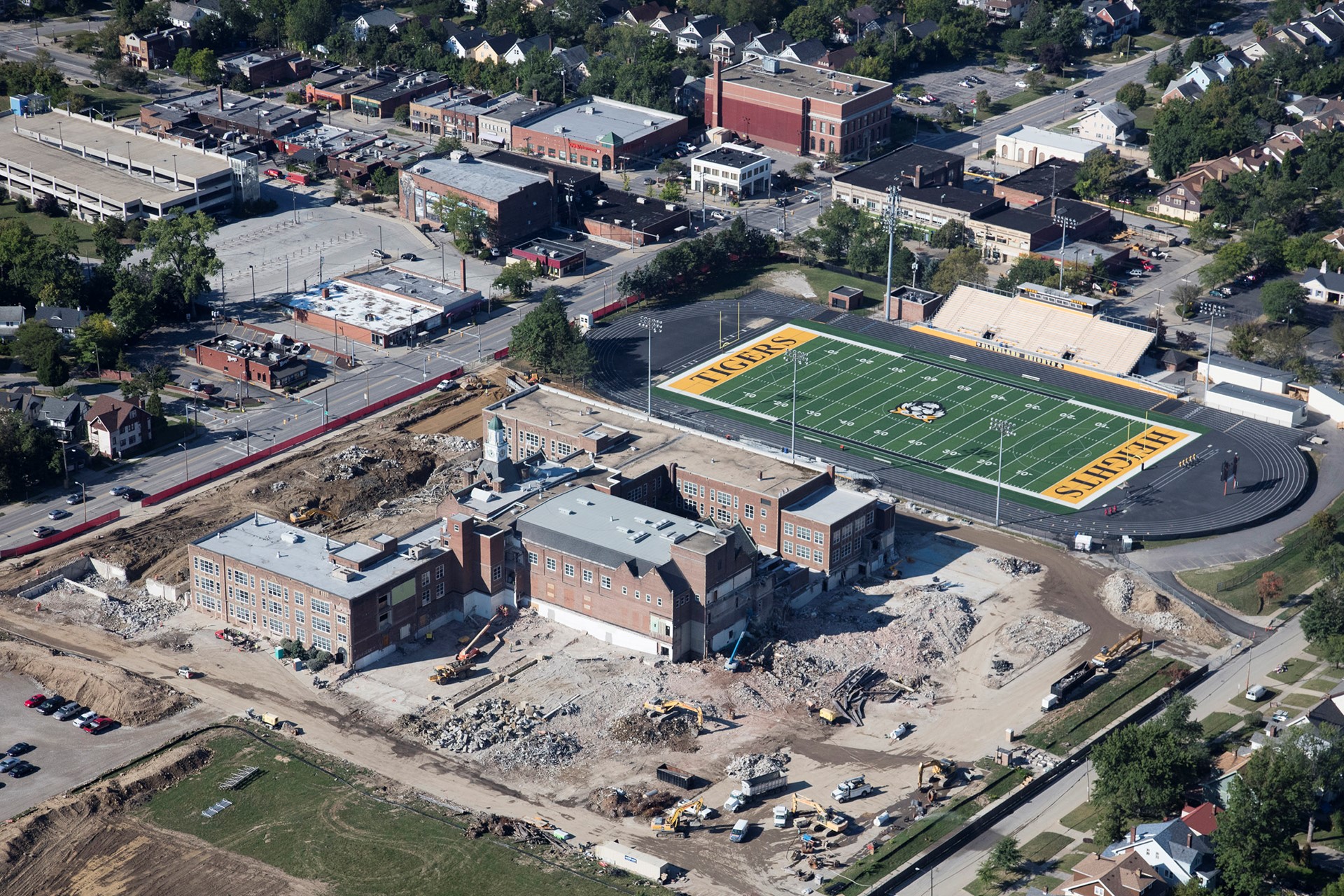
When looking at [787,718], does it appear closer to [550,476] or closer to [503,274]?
[550,476]

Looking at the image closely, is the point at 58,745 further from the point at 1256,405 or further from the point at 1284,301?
the point at 1284,301

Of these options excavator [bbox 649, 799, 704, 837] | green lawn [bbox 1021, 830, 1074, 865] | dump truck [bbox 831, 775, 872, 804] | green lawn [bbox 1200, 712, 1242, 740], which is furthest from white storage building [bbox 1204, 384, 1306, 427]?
excavator [bbox 649, 799, 704, 837]

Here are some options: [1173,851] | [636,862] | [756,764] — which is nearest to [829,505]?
[756,764]

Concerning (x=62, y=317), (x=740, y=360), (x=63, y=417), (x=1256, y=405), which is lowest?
(x=740, y=360)

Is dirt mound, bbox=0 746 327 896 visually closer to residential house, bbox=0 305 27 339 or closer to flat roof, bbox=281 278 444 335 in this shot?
flat roof, bbox=281 278 444 335

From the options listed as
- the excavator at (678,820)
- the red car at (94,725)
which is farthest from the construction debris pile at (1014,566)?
the red car at (94,725)
